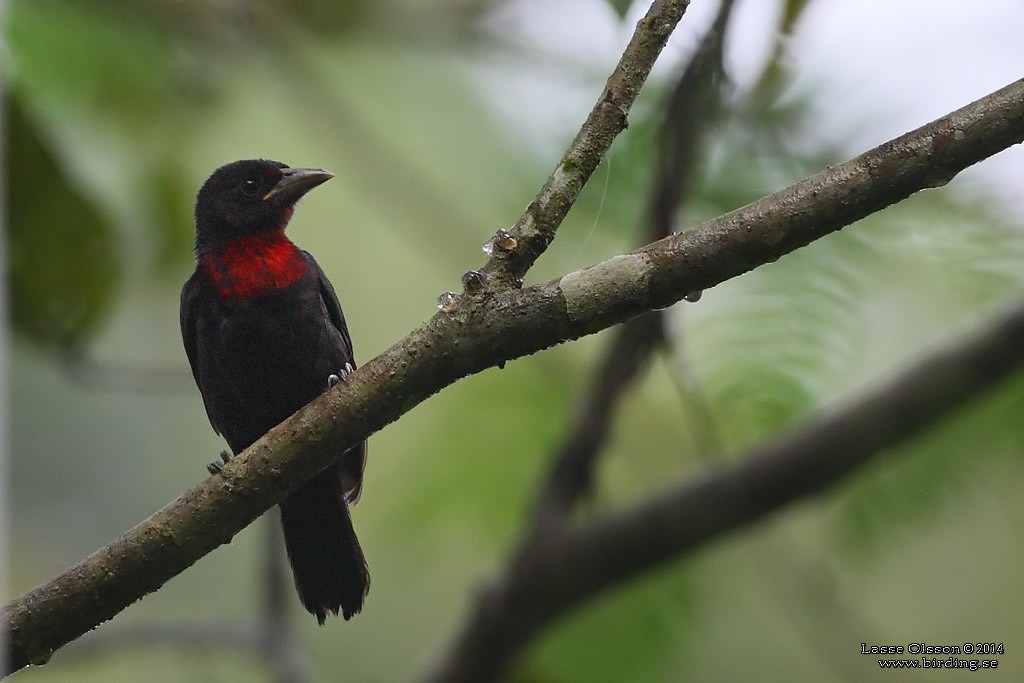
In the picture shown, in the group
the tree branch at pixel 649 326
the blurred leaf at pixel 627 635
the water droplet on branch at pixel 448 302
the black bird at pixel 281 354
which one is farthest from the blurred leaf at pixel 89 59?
the blurred leaf at pixel 627 635

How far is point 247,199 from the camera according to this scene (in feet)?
12.3

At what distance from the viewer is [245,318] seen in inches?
138

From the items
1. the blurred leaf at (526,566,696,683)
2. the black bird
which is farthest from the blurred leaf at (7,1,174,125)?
the blurred leaf at (526,566,696,683)

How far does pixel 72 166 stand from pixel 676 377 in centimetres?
210

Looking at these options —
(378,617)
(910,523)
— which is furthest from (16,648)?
(378,617)

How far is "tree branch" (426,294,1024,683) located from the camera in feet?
12.7

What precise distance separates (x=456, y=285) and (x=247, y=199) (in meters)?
1.92

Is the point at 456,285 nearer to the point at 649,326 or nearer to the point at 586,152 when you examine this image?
the point at 649,326

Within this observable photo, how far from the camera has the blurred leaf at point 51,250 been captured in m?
3.84

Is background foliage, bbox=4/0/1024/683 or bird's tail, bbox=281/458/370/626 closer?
bird's tail, bbox=281/458/370/626

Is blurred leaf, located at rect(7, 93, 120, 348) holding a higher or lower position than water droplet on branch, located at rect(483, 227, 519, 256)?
higher

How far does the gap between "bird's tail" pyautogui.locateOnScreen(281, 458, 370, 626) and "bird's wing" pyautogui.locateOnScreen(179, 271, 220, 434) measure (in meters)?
0.36

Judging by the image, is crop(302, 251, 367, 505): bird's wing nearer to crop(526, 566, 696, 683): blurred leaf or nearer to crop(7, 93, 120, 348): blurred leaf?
crop(7, 93, 120, 348): blurred leaf

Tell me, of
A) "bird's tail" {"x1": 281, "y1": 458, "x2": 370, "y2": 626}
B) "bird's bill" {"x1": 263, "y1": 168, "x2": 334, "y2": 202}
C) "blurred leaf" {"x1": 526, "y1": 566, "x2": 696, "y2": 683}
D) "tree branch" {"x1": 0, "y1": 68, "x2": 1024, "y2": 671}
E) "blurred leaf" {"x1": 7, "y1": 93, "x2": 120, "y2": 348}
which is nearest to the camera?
"tree branch" {"x1": 0, "y1": 68, "x2": 1024, "y2": 671}
